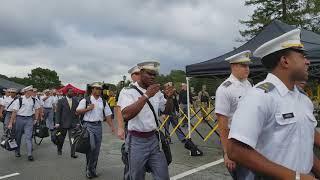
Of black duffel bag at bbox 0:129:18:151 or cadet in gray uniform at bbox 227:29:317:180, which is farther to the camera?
black duffel bag at bbox 0:129:18:151

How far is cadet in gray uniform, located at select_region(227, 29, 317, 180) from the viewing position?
227cm

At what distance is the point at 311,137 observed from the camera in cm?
246

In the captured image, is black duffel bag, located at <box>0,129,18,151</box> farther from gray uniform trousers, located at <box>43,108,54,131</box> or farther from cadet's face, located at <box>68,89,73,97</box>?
gray uniform trousers, located at <box>43,108,54,131</box>

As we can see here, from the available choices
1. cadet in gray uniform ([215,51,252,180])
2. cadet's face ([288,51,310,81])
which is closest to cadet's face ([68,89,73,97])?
cadet in gray uniform ([215,51,252,180])

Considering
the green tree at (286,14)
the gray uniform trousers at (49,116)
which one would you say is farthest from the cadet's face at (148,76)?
the green tree at (286,14)

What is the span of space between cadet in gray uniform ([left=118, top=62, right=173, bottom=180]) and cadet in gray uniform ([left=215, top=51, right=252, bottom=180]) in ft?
2.45

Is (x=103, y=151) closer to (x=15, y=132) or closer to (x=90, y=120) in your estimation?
(x=15, y=132)

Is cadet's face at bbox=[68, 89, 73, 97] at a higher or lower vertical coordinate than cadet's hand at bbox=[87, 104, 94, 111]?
higher

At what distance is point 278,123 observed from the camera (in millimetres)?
2336

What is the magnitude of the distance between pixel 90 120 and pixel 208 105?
52.4 feet

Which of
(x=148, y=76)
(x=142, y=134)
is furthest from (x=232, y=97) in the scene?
(x=142, y=134)

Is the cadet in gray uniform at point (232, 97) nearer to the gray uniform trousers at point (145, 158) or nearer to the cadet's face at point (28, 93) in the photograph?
the gray uniform trousers at point (145, 158)

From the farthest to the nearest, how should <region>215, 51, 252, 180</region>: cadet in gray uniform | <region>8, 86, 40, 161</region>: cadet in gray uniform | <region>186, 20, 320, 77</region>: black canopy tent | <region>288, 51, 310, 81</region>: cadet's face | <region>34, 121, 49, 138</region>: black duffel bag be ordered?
1. <region>34, 121, 49, 138</region>: black duffel bag
2. <region>8, 86, 40, 161</region>: cadet in gray uniform
3. <region>186, 20, 320, 77</region>: black canopy tent
4. <region>215, 51, 252, 180</region>: cadet in gray uniform
5. <region>288, 51, 310, 81</region>: cadet's face

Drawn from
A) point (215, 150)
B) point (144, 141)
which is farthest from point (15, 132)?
point (144, 141)
